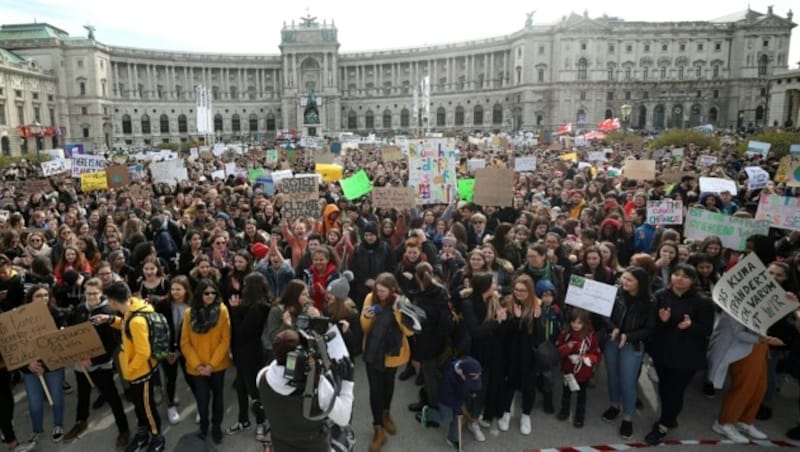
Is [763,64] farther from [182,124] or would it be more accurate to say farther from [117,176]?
[182,124]

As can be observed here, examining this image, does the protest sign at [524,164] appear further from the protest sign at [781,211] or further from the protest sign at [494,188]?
the protest sign at [781,211]

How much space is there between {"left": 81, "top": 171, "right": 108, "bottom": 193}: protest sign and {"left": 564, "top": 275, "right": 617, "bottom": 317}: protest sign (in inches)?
520

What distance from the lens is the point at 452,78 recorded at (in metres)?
87.6

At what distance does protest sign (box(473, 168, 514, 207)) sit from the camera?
10555mm

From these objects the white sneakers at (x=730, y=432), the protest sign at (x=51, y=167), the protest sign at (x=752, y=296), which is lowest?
the white sneakers at (x=730, y=432)

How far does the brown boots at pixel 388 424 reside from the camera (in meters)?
5.70

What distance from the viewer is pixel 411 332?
5.25 metres

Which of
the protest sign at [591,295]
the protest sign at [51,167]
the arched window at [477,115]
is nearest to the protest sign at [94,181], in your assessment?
the protest sign at [51,167]

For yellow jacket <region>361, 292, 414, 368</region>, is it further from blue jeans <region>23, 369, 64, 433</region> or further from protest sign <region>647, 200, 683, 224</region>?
protest sign <region>647, 200, 683, 224</region>

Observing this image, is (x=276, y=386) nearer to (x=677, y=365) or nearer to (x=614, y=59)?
(x=677, y=365)

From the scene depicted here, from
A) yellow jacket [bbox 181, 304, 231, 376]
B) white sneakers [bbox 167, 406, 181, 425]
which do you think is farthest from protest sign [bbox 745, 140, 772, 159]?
white sneakers [bbox 167, 406, 181, 425]

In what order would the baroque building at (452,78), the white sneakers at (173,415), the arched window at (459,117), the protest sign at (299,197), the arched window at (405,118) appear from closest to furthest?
the white sneakers at (173,415) → the protest sign at (299,197) → the baroque building at (452,78) → the arched window at (459,117) → the arched window at (405,118)

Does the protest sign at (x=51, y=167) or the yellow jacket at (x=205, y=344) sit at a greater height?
the protest sign at (x=51, y=167)

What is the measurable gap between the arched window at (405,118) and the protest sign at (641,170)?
7724 cm
